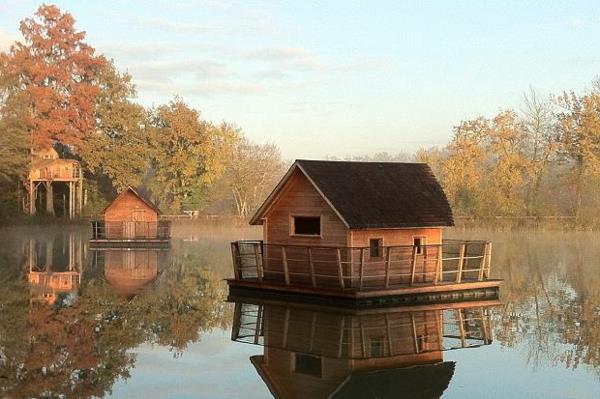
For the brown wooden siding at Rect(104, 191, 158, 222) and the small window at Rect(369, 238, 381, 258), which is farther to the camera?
the brown wooden siding at Rect(104, 191, 158, 222)

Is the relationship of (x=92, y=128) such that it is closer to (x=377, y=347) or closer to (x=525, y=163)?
(x=525, y=163)

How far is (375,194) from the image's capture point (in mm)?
28594

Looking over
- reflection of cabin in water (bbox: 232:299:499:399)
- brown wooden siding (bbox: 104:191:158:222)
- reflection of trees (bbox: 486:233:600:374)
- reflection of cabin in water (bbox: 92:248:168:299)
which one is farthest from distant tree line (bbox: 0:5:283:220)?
reflection of cabin in water (bbox: 232:299:499:399)

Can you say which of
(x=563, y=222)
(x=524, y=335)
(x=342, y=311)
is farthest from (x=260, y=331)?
(x=563, y=222)

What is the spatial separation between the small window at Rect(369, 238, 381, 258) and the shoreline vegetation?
4718 cm

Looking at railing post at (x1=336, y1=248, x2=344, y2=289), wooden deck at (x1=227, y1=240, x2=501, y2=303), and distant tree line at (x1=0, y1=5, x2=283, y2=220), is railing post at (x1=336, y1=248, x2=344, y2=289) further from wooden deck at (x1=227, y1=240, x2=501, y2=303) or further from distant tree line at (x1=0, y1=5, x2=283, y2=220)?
distant tree line at (x1=0, y1=5, x2=283, y2=220)

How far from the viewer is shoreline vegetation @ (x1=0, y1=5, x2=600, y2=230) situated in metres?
75.9

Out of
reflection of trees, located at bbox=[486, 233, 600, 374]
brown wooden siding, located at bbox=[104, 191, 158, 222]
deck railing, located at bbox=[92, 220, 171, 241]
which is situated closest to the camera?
reflection of trees, located at bbox=[486, 233, 600, 374]

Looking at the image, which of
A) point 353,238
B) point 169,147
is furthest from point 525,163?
point 353,238

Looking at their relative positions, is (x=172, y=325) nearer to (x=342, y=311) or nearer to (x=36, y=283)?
(x=342, y=311)

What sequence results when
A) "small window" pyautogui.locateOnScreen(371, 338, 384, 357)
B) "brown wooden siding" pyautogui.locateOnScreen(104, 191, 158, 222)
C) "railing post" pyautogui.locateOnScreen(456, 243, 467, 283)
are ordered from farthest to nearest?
"brown wooden siding" pyautogui.locateOnScreen(104, 191, 158, 222) < "railing post" pyautogui.locateOnScreen(456, 243, 467, 283) < "small window" pyautogui.locateOnScreen(371, 338, 384, 357)

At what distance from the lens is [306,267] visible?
2778cm

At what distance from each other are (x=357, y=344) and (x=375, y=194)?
1022cm

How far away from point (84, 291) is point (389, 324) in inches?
447
